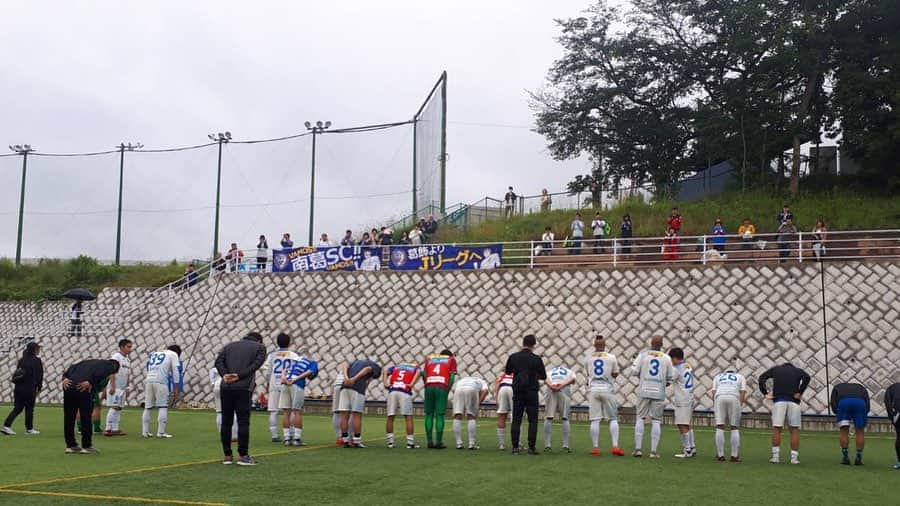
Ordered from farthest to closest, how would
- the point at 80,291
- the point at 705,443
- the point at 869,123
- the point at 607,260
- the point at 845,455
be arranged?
the point at 869,123 → the point at 80,291 → the point at 607,260 → the point at 705,443 → the point at 845,455

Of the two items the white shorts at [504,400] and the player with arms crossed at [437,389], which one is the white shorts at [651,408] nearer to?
the white shorts at [504,400]

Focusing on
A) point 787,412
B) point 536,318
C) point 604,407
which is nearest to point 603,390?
point 604,407

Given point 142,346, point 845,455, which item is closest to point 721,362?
point 845,455

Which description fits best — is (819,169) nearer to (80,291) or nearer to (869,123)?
(869,123)

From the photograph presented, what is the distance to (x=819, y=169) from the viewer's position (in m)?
43.7

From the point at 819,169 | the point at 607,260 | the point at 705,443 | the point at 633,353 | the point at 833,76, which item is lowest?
the point at 705,443

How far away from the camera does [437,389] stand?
49.8 ft

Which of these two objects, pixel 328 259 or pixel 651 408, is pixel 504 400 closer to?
pixel 651 408

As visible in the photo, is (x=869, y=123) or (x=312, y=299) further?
(x=869, y=123)

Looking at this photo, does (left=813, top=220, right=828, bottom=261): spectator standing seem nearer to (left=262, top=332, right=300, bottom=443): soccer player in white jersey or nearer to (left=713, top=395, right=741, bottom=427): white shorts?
(left=713, top=395, right=741, bottom=427): white shorts

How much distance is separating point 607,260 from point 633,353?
412 cm

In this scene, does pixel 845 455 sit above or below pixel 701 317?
below

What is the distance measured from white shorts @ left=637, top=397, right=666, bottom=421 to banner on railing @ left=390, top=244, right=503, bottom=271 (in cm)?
1567

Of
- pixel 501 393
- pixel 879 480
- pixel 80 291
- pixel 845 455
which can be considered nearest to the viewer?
pixel 879 480
